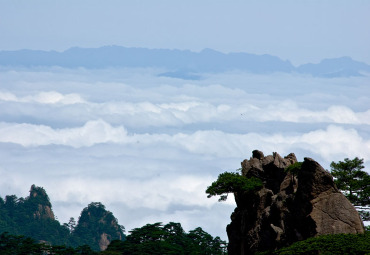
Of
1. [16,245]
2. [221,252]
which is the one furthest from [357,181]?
[16,245]

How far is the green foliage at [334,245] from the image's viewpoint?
45.2 meters

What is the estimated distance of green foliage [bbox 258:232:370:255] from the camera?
45250 mm

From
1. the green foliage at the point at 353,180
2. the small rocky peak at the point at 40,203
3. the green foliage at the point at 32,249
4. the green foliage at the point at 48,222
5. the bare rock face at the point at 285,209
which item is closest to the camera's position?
the bare rock face at the point at 285,209

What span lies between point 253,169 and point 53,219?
136 metres

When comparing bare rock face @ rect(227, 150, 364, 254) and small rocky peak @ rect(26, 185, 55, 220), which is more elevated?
small rocky peak @ rect(26, 185, 55, 220)

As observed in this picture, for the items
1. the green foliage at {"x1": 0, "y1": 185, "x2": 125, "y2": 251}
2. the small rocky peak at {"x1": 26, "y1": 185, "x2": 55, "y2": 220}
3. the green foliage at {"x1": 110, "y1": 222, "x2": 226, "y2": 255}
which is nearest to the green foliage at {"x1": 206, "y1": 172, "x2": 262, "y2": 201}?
the green foliage at {"x1": 110, "y1": 222, "x2": 226, "y2": 255}

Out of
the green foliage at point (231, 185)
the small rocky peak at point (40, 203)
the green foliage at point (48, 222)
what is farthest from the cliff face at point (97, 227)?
the green foliage at point (231, 185)

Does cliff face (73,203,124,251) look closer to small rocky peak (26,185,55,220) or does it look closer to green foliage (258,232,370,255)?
small rocky peak (26,185,55,220)

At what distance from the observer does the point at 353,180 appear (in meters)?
60.9

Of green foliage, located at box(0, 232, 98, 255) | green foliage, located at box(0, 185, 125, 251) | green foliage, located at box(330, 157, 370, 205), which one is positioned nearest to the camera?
green foliage, located at box(330, 157, 370, 205)

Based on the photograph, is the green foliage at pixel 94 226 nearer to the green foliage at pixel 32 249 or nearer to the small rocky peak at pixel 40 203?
the small rocky peak at pixel 40 203

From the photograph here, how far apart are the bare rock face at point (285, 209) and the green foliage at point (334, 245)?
1.87m

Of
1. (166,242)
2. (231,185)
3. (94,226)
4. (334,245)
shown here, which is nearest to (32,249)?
(166,242)

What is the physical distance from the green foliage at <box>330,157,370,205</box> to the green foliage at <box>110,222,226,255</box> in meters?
46.4
